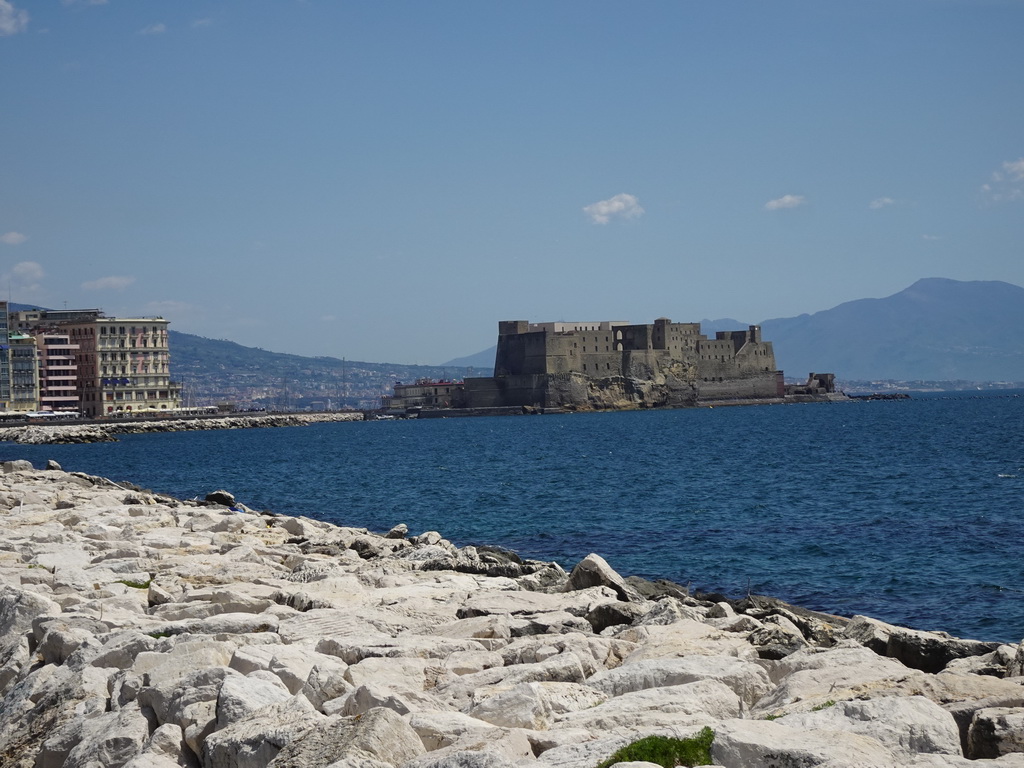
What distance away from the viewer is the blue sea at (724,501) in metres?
12.2

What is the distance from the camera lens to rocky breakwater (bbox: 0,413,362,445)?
57.6 m

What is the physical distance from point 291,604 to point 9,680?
1.85 metres

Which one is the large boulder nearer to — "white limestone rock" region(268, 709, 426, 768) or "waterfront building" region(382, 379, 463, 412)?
"white limestone rock" region(268, 709, 426, 768)

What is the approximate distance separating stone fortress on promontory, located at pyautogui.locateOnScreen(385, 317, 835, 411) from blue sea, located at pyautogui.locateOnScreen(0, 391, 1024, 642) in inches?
1566

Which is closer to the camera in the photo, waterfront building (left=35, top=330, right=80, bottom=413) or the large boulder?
the large boulder

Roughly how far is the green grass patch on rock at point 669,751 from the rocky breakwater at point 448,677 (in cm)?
7

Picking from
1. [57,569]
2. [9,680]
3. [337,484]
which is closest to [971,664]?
[9,680]

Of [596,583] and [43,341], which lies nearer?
[596,583]

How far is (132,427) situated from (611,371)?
3704cm

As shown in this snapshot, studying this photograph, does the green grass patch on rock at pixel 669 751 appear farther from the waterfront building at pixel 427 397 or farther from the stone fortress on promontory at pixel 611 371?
the waterfront building at pixel 427 397

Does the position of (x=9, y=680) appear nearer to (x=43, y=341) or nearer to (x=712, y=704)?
(x=712, y=704)

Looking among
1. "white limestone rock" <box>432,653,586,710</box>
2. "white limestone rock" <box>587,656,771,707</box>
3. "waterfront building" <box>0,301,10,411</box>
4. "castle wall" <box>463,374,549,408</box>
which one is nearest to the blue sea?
"white limestone rock" <box>587,656,771,707</box>

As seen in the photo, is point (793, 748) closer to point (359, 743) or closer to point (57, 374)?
point (359, 743)

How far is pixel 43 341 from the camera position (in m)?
79.6
